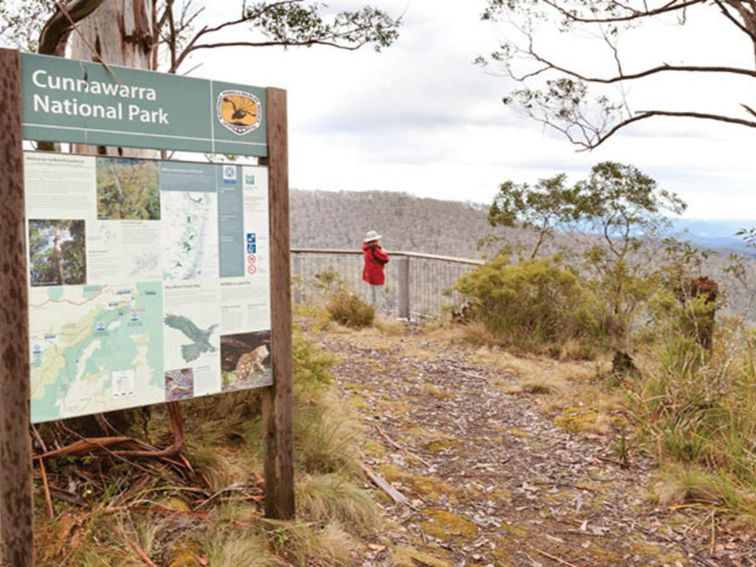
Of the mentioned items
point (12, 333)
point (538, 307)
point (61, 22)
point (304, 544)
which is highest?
point (61, 22)

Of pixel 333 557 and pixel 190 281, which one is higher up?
pixel 190 281

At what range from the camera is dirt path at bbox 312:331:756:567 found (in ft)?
14.5

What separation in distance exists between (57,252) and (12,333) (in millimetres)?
371

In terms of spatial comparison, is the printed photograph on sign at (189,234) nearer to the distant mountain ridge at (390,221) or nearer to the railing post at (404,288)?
the railing post at (404,288)

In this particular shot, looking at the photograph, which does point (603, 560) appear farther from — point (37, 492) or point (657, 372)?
point (37, 492)

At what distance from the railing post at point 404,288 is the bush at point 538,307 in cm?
336

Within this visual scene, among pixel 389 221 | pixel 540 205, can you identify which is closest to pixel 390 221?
pixel 389 221

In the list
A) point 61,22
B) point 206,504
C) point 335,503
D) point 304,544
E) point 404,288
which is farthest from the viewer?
point 404,288

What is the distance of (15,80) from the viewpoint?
2.90 m

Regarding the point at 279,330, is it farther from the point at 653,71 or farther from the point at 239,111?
the point at 653,71

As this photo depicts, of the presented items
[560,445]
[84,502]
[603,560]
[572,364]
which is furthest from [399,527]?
[572,364]

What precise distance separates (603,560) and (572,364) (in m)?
5.15

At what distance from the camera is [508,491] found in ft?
17.5

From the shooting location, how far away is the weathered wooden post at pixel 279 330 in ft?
12.3
